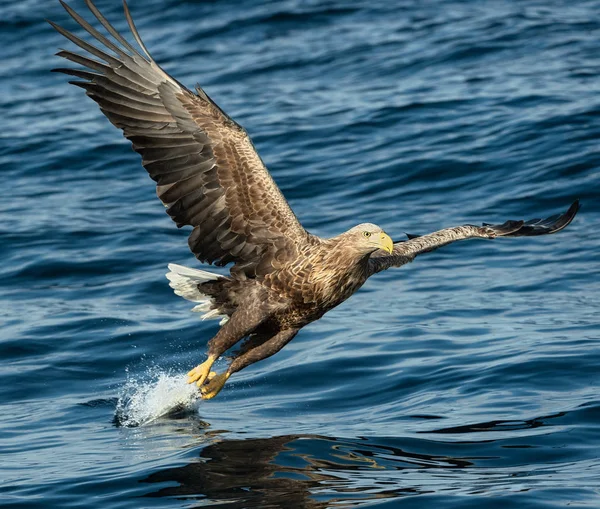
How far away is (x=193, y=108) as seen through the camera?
7082 mm

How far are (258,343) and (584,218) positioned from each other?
17.1ft

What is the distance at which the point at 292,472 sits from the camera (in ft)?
20.6

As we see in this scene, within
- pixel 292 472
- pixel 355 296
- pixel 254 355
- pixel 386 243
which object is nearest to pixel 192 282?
pixel 254 355

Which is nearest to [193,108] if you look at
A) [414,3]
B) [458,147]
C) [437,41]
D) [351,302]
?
[351,302]

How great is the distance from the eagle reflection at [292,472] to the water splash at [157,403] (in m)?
0.86

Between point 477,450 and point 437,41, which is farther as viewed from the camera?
point 437,41

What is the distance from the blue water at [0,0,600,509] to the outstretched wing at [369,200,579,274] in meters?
0.86

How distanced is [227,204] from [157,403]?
155 centimetres

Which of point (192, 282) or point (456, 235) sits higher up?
point (192, 282)

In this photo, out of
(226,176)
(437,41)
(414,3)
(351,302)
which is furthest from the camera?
(414,3)

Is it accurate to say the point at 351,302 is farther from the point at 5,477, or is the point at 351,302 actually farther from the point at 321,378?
the point at 5,477

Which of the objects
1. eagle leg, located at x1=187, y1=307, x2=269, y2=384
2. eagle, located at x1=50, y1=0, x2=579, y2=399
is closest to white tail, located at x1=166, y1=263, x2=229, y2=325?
eagle, located at x1=50, y1=0, x2=579, y2=399

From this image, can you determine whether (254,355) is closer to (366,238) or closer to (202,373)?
(202,373)

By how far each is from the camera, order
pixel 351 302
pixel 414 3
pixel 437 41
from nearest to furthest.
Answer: pixel 351 302
pixel 437 41
pixel 414 3
